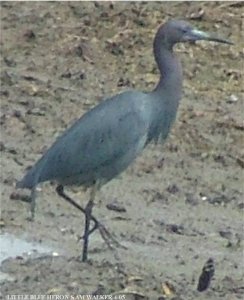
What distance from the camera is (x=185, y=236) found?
32.3 ft

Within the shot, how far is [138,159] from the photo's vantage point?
11.5 meters

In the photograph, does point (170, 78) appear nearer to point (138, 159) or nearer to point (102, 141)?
point (102, 141)

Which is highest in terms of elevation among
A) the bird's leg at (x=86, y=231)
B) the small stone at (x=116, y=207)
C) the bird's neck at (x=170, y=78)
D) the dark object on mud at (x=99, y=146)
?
the bird's neck at (x=170, y=78)

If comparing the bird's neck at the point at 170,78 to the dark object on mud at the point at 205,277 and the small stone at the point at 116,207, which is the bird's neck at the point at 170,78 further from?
the dark object on mud at the point at 205,277

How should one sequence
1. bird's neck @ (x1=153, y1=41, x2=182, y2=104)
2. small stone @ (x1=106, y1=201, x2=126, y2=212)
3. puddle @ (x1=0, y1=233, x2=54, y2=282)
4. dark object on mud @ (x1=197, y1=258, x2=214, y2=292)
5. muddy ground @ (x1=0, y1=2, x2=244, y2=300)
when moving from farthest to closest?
small stone @ (x1=106, y1=201, x2=126, y2=212)
bird's neck @ (x1=153, y1=41, x2=182, y2=104)
puddle @ (x1=0, y1=233, x2=54, y2=282)
muddy ground @ (x1=0, y1=2, x2=244, y2=300)
dark object on mud @ (x1=197, y1=258, x2=214, y2=292)

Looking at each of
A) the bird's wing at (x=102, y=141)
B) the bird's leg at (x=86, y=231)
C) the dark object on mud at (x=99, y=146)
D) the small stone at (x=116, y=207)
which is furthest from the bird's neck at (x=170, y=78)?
the small stone at (x=116, y=207)

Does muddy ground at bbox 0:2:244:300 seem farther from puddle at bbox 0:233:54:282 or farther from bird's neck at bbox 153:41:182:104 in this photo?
bird's neck at bbox 153:41:182:104

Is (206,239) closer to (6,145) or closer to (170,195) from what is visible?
(170,195)

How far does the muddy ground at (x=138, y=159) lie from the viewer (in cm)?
857

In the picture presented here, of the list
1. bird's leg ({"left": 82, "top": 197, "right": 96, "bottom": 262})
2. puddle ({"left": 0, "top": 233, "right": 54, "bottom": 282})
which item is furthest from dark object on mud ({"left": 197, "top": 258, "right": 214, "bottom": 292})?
puddle ({"left": 0, "top": 233, "right": 54, "bottom": 282})

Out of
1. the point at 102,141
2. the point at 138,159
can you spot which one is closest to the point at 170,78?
the point at 102,141

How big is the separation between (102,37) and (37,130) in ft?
7.58

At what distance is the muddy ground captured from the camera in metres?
8.57

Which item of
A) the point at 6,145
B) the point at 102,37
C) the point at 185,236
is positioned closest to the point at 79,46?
the point at 102,37
